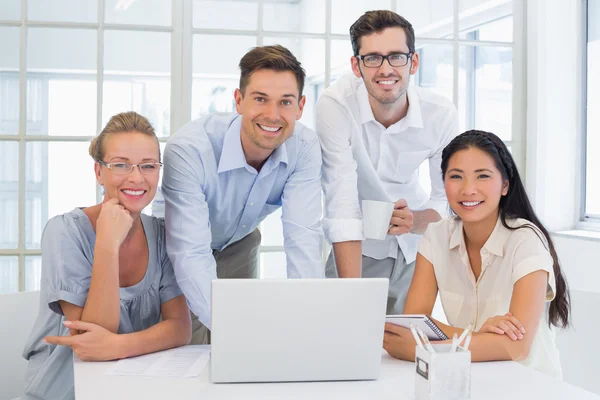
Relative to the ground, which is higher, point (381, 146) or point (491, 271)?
point (381, 146)

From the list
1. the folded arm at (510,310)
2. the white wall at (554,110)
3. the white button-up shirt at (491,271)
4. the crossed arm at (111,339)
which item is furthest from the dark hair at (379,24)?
the white wall at (554,110)

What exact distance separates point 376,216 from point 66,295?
0.94 meters

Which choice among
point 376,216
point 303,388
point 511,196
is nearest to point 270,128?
point 376,216

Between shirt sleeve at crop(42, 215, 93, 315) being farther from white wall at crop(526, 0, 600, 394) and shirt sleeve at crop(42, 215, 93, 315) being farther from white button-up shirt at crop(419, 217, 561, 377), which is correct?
white wall at crop(526, 0, 600, 394)

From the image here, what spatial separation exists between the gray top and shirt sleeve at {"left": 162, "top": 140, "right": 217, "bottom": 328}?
0.08m

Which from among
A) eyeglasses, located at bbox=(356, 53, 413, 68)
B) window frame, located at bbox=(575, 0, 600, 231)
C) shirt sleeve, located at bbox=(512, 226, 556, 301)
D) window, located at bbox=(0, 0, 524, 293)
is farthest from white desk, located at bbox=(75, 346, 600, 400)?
window frame, located at bbox=(575, 0, 600, 231)

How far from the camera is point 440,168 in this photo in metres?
2.54

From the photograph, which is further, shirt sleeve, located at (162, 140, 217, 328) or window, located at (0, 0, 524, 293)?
window, located at (0, 0, 524, 293)

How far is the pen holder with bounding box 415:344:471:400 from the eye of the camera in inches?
47.6

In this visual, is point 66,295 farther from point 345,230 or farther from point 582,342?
point 582,342

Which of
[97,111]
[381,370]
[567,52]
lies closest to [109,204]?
[381,370]

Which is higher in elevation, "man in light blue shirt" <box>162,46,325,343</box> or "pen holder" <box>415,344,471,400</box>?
"man in light blue shirt" <box>162,46,325,343</box>

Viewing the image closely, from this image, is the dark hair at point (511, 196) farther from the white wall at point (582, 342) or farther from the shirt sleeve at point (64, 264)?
the shirt sleeve at point (64, 264)

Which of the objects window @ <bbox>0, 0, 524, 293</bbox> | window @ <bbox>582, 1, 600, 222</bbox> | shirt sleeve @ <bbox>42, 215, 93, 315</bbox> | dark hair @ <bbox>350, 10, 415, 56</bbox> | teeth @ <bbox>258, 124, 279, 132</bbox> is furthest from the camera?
window @ <bbox>582, 1, 600, 222</bbox>
